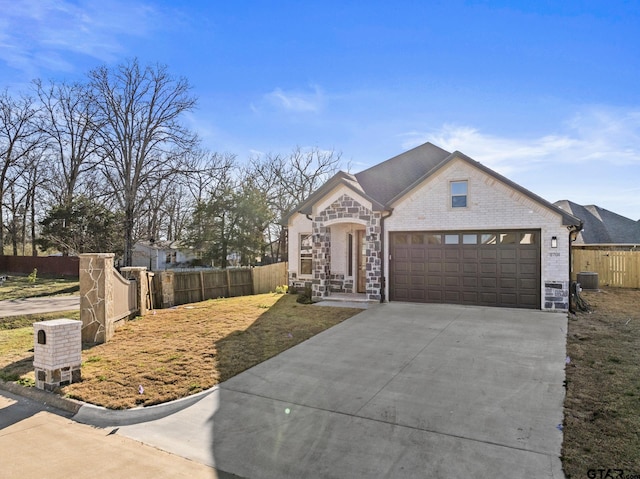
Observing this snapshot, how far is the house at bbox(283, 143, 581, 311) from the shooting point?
11703 mm

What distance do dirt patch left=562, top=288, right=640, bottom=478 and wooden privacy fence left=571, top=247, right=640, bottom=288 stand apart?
10164 mm

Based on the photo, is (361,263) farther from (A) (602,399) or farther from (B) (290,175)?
(B) (290,175)

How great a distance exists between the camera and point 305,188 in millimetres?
35938

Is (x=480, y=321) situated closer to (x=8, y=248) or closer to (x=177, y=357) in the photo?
(x=177, y=357)

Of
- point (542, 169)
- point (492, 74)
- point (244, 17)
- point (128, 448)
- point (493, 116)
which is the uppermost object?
point (244, 17)

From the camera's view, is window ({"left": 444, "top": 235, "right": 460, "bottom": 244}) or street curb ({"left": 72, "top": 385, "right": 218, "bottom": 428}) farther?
window ({"left": 444, "top": 235, "right": 460, "bottom": 244})

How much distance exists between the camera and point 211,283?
51.6 ft

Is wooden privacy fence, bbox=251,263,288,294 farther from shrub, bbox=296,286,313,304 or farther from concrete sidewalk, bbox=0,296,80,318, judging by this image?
concrete sidewalk, bbox=0,296,80,318

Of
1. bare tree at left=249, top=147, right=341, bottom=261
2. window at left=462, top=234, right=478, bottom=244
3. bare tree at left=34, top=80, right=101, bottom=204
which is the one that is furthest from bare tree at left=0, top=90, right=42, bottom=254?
window at left=462, top=234, right=478, bottom=244

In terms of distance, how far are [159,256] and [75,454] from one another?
32.8m

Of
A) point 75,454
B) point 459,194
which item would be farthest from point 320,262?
point 75,454

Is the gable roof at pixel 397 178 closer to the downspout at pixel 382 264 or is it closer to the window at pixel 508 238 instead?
the downspout at pixel 382 264

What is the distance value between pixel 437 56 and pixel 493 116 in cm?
A: 323

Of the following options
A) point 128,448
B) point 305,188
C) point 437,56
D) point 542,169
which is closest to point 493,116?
point 437,56
